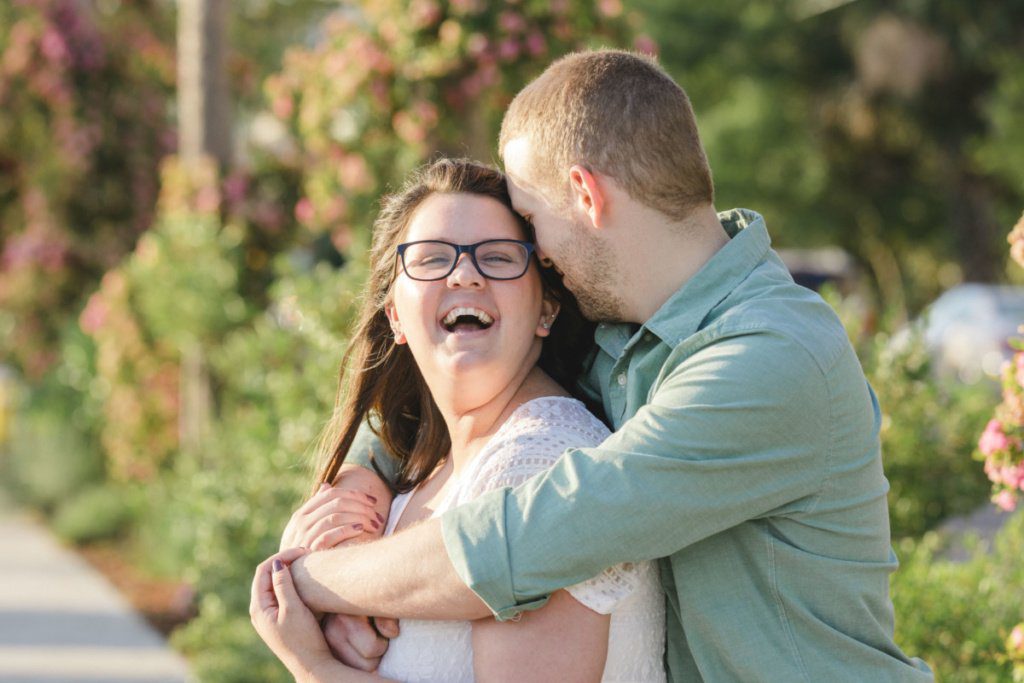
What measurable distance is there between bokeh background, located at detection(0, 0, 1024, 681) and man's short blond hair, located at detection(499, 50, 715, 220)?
555 millimetres

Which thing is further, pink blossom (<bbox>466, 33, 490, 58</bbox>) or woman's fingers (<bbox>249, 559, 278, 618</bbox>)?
pink blossom (<bbox>466, 33, 490, 58</bbox>)

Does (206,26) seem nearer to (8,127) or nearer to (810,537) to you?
(8,127)

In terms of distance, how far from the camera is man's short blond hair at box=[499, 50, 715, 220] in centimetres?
207

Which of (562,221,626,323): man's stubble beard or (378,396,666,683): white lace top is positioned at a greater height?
(562,221,626,323): man's stubble beard

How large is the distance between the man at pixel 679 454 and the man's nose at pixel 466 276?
0.42 ft

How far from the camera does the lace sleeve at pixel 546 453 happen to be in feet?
6.50

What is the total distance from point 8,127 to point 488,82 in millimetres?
6889

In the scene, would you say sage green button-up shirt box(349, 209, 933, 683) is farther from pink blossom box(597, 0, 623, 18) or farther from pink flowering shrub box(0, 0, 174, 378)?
pink flowering shrub box(0, 0, 174, 378)

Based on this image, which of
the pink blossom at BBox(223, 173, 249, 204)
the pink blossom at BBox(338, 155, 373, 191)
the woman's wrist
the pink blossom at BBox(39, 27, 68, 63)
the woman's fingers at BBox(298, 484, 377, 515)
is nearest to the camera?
the woman's wrist

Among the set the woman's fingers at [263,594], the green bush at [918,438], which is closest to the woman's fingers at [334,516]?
the woman's fingers at [263,594]

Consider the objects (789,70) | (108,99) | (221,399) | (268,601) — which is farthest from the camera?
(789,70)

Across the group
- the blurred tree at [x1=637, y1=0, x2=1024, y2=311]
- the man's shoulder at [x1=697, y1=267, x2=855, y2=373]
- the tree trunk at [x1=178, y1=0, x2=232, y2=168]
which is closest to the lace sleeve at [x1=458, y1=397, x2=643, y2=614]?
the man's shoulder at [x1=697, y1=267, x2=855, y2=373]

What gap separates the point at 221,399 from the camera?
767cm

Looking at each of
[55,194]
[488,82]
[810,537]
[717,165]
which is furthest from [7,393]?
[717,165]
